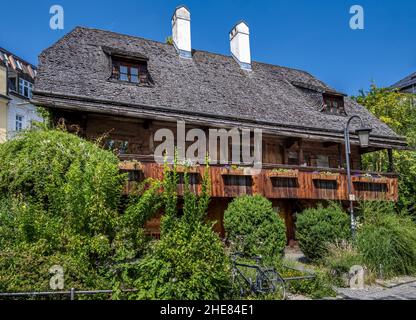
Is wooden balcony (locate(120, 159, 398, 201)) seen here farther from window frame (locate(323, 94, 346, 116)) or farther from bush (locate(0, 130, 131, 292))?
window frame (locate(323, 94, 346, 116))

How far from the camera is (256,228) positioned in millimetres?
10953

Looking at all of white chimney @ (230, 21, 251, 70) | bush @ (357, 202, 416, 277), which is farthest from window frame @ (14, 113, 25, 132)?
bush @ (357, 202, 416, 277)

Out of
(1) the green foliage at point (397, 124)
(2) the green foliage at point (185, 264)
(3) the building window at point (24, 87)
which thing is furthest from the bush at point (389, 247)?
(3) the building window at point (24, 87)

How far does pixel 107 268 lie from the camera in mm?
7008

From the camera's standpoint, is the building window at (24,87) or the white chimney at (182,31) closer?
the white chimney at (182,31)

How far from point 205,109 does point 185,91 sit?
1528 mm

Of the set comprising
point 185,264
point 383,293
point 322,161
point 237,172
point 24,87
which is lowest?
point 383,293

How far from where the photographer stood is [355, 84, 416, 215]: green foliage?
20703 mm

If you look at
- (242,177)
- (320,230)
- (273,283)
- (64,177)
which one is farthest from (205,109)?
(273,283)

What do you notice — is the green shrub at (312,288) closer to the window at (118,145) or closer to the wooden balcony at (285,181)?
the wooden balcony at (285,181)

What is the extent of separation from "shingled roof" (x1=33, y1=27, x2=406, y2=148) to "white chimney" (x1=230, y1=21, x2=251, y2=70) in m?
0.46

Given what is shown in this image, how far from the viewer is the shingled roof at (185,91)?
13.8 meters

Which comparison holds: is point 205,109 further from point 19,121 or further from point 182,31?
point 19,121

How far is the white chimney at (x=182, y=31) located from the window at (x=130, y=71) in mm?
4276
